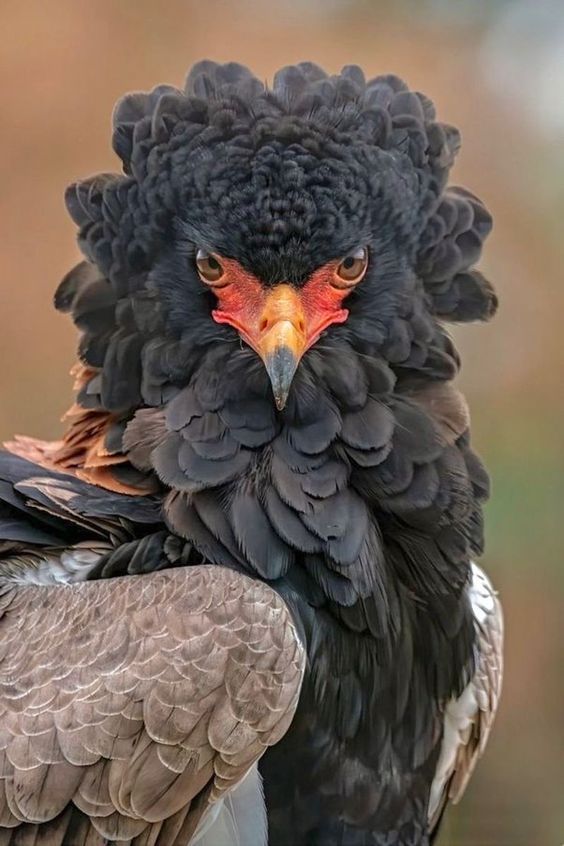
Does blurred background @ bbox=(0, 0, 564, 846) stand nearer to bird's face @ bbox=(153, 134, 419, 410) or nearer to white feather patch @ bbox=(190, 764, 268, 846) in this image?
bird's face @ bbox=(153, 134, 419, 410)

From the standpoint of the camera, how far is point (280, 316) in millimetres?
2475

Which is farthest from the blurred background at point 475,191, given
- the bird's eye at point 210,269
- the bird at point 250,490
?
the bird's eye at point 210,269

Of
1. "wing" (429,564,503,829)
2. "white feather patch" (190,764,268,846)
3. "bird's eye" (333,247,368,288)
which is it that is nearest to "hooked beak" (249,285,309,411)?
"bird's eye" (333,247,368,288)

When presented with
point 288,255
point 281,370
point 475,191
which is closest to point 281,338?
point 281,370

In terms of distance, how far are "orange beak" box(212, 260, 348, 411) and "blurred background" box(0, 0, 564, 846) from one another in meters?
2.54

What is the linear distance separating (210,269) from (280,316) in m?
0.24

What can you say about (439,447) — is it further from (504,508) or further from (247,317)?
(504,508)

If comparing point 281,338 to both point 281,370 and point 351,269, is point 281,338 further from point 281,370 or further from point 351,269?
point 351,269

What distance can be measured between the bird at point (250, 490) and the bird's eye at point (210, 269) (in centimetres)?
3

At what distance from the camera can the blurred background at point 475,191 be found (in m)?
5.05

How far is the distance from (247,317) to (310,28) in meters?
3.66

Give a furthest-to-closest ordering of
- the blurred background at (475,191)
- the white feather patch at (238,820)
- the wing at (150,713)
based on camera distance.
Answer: the blurred background at (475,191)
the white feather patch at (238,820)
the wing at (150,713)

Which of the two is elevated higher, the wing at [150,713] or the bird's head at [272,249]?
the bird's head at [272,249]

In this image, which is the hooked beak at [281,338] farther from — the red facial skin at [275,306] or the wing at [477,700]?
the wing at [477,700]
